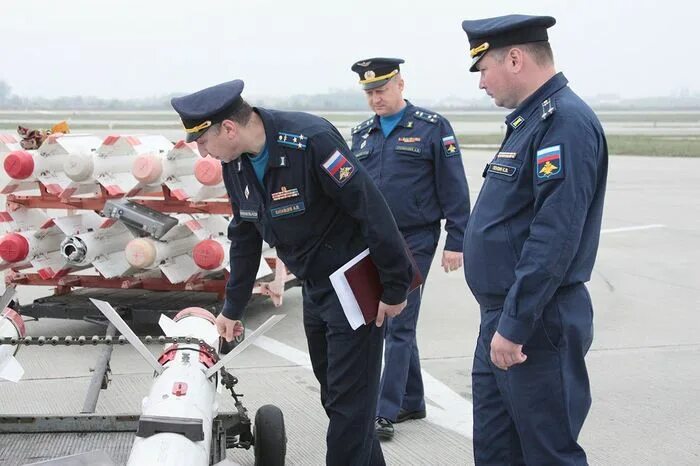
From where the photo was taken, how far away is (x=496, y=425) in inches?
126

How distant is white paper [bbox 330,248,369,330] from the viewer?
3.43 m

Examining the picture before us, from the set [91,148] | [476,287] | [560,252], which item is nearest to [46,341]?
[476,287]

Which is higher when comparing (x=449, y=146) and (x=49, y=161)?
(x=449, y=146)

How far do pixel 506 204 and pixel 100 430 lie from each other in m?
2.26

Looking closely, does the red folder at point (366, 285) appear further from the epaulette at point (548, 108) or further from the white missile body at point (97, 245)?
the white missile body at point (97, 245)

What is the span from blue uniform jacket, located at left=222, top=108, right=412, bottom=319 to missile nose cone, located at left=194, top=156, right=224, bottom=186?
2.75 metres

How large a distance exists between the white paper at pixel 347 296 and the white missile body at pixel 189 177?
310cm

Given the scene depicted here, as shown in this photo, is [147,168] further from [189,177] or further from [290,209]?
[290,209]

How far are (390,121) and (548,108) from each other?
218 centimetres

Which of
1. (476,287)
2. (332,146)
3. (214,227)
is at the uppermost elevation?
(332,146)

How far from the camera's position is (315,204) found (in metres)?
3.41

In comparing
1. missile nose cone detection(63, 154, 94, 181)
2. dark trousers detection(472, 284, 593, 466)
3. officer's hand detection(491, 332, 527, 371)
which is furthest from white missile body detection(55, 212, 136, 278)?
officer's hand detection(491, 332, 527, 371)

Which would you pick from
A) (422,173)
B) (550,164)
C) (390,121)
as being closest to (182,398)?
(550,164)

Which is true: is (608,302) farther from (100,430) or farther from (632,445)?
(100,430)
